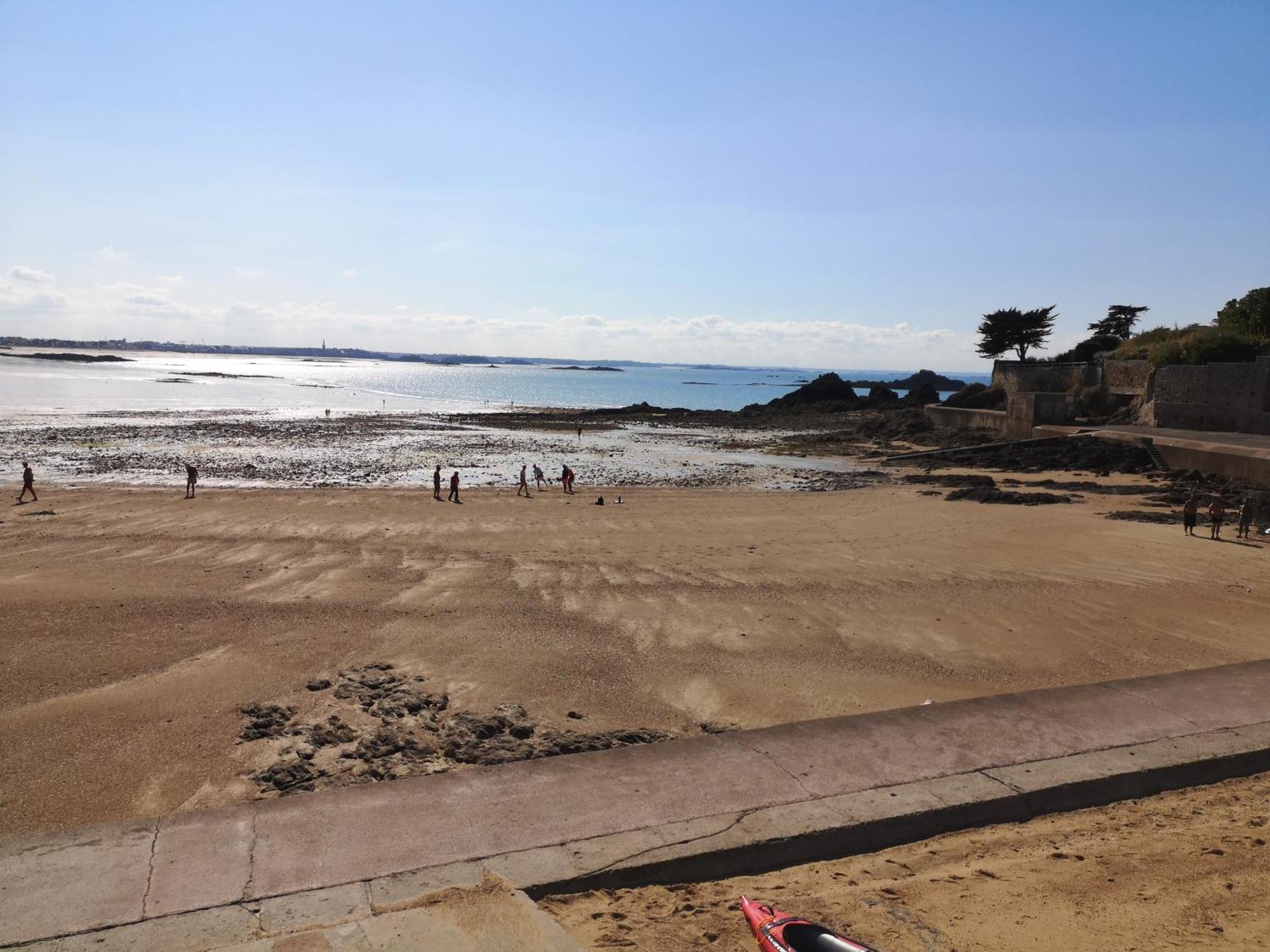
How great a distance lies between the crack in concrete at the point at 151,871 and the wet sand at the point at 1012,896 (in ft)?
5.40

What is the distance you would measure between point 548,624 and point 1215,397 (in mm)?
27419

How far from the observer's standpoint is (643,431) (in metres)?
53.3

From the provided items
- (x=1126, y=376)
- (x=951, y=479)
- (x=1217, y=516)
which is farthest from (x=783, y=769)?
(x=1126, y=376)

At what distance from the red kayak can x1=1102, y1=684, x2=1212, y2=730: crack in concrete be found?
11.8 ft

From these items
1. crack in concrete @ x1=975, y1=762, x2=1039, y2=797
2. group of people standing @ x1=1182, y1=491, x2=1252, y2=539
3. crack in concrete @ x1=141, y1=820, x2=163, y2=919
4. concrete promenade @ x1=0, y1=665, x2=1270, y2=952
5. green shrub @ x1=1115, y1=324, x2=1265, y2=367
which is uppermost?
green shrub @ x1=1115, y1=324, x2=1265, y2=367

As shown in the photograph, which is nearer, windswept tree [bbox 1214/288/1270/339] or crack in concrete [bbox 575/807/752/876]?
crack in concrete [bbox 575/807/752/876]

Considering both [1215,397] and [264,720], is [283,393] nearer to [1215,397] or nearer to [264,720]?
[1215,397]

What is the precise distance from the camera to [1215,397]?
88.7 feet

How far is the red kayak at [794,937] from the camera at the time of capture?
9.96 feet

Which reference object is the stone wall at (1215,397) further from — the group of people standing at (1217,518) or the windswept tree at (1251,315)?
the group of people standing at (1217,518)

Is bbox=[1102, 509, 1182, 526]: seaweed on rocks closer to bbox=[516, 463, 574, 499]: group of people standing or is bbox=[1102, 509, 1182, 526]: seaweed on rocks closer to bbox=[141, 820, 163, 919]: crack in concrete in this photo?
bbox=[516, 463, 574, 499]: group of people standing

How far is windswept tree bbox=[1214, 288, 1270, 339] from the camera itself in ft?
104

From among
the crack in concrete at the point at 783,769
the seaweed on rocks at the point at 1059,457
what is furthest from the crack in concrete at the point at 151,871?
the seaweed on rocks at the point at 1059,457

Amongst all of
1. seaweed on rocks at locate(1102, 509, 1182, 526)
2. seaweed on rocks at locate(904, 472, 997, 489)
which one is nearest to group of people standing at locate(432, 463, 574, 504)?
seaweed on rocks at locate(904, 472, 997, 489)
